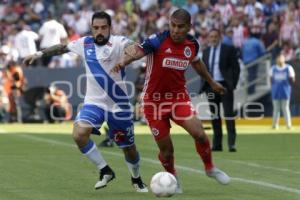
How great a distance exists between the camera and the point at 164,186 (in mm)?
11680

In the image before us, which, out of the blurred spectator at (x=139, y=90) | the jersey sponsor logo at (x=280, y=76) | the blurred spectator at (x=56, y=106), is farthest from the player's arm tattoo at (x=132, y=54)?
the blurred spectator at (x=56, y=106)

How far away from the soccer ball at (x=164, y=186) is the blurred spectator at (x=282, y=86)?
17.6m

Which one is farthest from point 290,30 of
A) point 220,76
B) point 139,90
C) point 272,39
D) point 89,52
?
point 89,52

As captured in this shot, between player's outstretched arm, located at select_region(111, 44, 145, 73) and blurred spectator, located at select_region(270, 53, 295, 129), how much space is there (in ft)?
56.5

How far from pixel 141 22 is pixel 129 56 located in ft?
75.1

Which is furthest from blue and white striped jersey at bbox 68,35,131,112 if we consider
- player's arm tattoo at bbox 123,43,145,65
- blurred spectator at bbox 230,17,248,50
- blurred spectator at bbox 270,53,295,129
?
blurred spectator at bbox 230,17,248,50

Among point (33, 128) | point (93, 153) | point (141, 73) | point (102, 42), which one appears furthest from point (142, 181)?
point (141, 73)

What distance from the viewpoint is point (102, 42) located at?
12.9 m

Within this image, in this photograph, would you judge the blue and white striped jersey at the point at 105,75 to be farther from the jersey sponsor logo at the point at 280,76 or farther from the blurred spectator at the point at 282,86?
the jersey sponsor logo at the point at 280,76

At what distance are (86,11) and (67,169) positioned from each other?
2029 centimetres

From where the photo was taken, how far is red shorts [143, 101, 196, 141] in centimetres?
1248

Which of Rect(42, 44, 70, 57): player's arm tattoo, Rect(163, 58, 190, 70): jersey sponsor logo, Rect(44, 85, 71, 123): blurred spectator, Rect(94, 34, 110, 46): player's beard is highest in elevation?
Rect(94, 34, 110, 46): player's beard

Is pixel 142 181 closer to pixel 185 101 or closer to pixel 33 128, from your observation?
pixel 185 101

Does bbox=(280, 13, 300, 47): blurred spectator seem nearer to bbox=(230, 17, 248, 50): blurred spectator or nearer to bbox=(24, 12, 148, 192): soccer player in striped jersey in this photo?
bbox=(230, 17, 248, 50): blurred spectator
